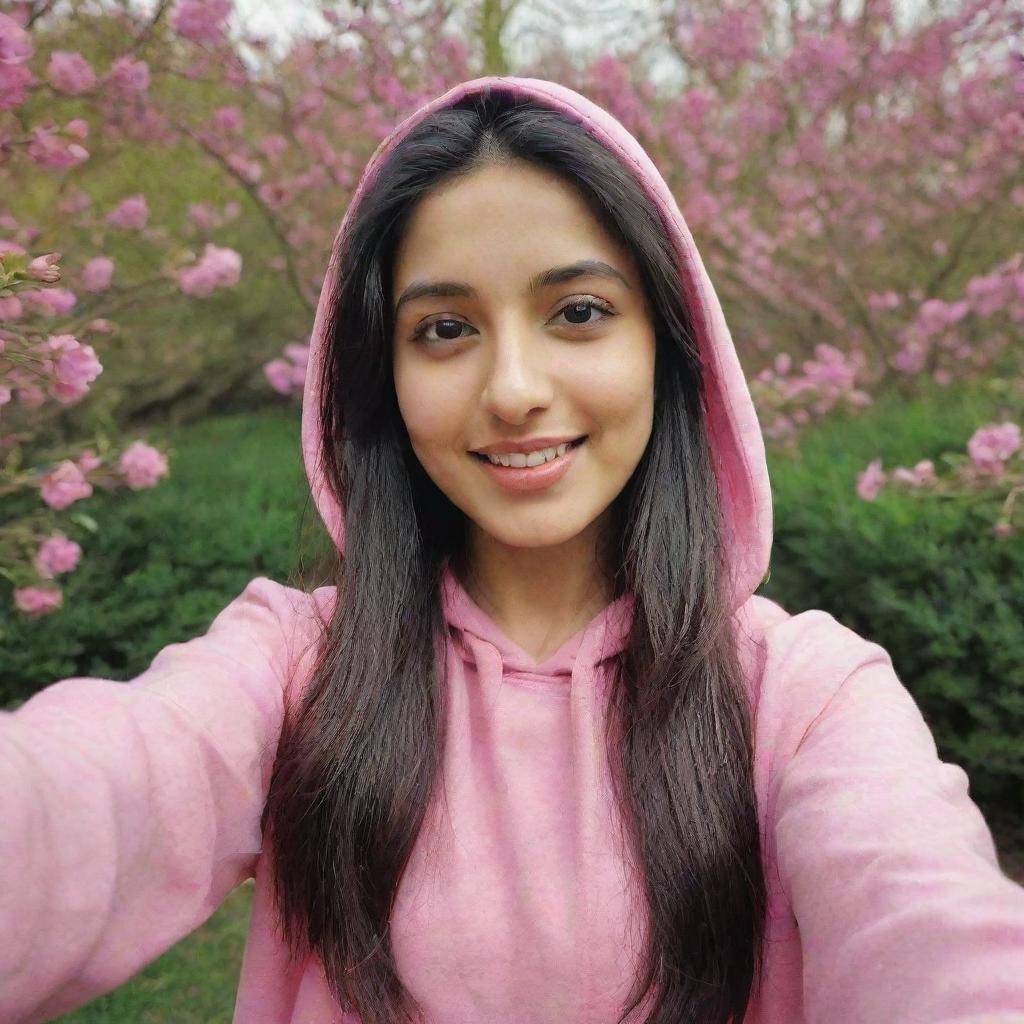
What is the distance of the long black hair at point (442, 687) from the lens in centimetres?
122

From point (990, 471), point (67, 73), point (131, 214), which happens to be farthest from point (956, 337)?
point (67, 73)

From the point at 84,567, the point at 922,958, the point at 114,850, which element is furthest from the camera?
the point at 84,567

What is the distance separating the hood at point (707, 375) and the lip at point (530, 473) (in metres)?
0.27

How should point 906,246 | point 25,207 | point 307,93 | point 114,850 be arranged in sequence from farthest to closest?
point 906,246 < point 25,207 < point 307,93 < point 114,850

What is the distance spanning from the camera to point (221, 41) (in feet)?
12.8

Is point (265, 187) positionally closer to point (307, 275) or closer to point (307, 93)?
point (307, 93)

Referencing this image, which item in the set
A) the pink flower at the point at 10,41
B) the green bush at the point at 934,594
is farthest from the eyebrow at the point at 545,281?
the green bush at the point at 934,594

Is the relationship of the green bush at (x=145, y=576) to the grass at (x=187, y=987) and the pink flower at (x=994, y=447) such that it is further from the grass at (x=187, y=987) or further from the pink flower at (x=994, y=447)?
the pink flower at (x=994, y=447)

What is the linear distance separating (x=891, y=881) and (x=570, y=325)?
726 millimetres

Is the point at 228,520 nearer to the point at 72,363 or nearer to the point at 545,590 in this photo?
the point at 72,363

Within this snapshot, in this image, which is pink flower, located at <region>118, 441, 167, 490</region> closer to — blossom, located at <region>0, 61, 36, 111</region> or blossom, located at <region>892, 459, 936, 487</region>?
blossom, located at <region>0, 61, 36, 111</region>

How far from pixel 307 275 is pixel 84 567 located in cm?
259

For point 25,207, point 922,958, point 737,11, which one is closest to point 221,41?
point 25,207

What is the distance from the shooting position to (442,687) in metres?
1.37
